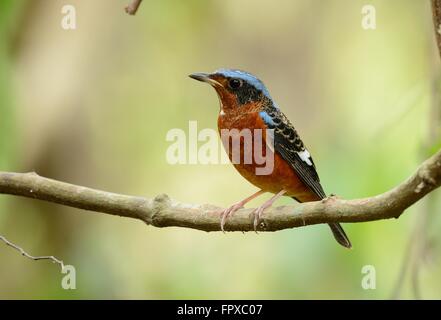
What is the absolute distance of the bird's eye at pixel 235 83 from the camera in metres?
4.62

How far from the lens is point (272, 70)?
6625 millimetres

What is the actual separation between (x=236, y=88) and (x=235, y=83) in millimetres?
39

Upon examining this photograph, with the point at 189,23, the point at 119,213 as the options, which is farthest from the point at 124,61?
the point at 119,213

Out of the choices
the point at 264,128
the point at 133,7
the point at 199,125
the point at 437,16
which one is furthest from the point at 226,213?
the point at 199,125

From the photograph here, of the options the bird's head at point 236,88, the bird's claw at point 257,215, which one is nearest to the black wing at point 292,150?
the bird's head at point 236,88

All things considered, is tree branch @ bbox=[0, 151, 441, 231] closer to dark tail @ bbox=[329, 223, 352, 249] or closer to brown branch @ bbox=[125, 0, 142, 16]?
dark tail @ bbox=[329, 223, 352, 249]

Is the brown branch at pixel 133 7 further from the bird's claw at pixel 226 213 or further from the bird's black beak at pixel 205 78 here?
the bird's black beak at pixel 205 78

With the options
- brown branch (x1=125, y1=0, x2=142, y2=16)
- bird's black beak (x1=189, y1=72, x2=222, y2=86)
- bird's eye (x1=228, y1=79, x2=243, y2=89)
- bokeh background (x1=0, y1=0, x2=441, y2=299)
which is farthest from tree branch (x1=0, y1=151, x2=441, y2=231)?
brown branch (x1=125, y1=0, x2=142, y2=16)

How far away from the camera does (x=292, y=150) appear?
4.71 metres

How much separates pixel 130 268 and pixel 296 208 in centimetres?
368

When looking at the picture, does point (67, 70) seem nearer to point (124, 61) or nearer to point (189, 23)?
point (124, 61)

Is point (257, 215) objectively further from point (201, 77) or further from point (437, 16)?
point (437, 16)
